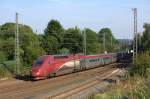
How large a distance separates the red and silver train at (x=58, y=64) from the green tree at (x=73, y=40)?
1560 inches

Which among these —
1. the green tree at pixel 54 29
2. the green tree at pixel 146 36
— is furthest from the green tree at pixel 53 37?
the green tree at pixel 146 36

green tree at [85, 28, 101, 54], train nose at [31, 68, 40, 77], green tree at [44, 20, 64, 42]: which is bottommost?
train nose at [31, 68, 40, 77]

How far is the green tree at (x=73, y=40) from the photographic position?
352 ft

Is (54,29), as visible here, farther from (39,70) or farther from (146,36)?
(39,70)

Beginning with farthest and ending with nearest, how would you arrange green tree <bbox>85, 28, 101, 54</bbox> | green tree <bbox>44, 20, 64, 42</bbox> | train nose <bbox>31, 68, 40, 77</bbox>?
green tree <bbox>85, 28, 101, 54</bbox> → green tree <bbox>44, 20, 64, 42</bbox> → train nose <bbox>31, 68, 40, 77</bbox>

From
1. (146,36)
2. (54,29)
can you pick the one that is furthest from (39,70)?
(54,29)

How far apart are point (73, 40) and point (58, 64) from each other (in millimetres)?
62609

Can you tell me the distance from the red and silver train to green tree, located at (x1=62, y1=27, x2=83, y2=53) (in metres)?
39.6

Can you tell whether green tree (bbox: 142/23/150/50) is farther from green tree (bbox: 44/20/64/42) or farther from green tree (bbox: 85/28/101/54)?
green tree (bbox: 44/20/64/42)

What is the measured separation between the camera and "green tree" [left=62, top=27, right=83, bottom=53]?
107 meters

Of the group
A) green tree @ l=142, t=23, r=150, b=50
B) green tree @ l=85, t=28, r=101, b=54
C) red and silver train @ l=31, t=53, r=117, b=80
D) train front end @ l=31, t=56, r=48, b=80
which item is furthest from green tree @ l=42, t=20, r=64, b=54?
train front end @ l=31, t=56, r=48, b=80

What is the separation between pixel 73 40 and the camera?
11038 centimetres

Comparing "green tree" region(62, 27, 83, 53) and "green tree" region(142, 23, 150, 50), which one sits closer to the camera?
"green tree" region(142, 23, 150, 50)

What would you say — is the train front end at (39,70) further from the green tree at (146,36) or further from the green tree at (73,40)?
the green tree at (73,40)
